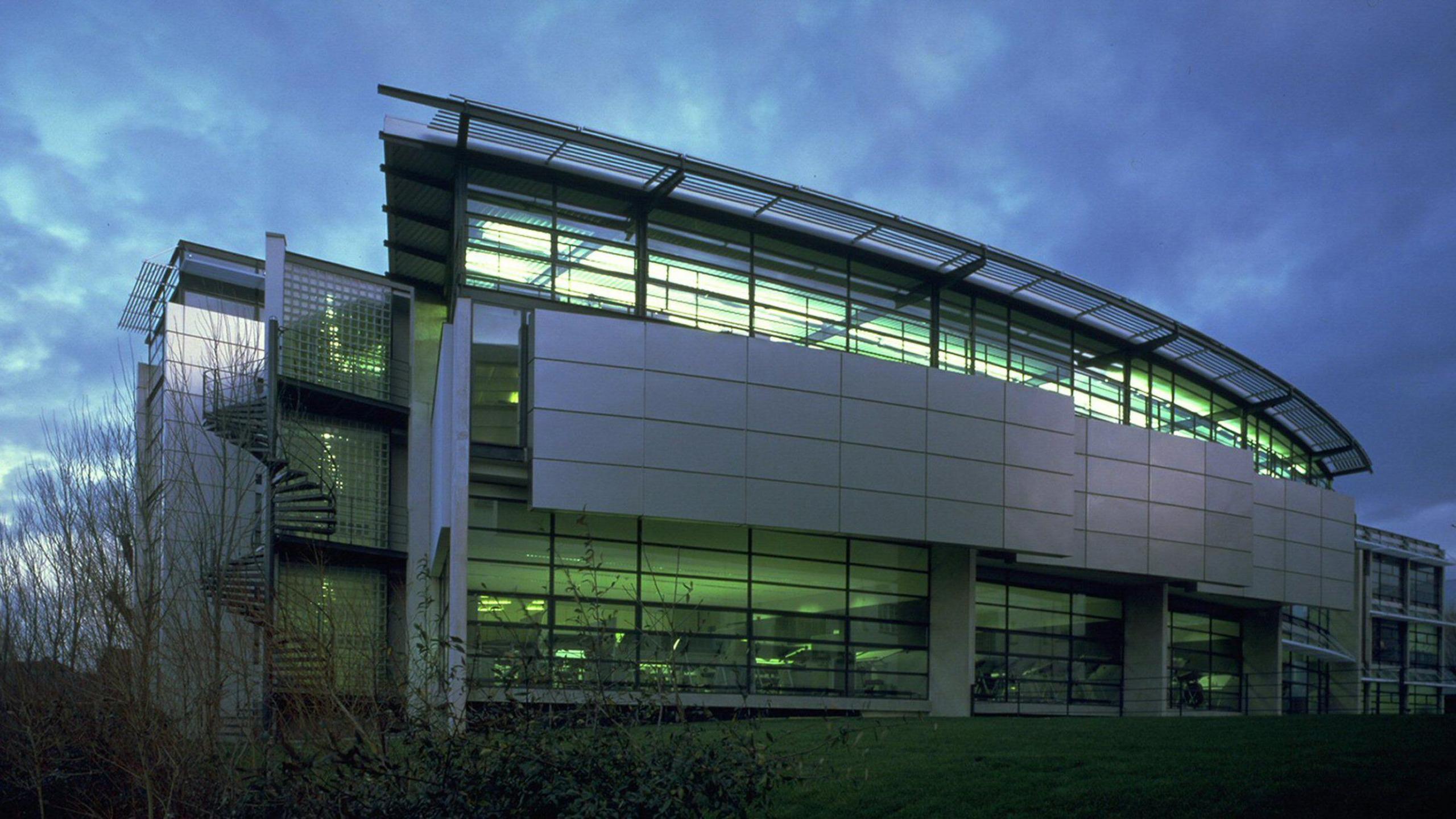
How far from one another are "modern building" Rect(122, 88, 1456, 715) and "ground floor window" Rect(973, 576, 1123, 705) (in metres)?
0.09

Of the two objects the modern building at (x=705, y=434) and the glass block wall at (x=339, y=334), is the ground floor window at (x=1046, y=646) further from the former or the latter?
the glass block wall at (x=339, y=334)

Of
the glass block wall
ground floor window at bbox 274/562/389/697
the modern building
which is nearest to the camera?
ground floor window at bbox 274/562/389/697

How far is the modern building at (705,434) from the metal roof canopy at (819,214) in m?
0.09

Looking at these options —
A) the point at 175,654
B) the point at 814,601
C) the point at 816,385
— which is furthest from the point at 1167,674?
the point at 175,654

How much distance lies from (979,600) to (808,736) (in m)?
17.0

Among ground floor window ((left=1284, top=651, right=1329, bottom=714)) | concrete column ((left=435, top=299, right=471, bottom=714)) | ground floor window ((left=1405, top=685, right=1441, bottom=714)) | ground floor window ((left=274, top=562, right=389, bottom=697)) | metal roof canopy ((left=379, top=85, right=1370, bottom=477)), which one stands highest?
metal roof canopy ((left=379, top=85, right=1370, bottom=477))

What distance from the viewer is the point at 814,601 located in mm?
27203

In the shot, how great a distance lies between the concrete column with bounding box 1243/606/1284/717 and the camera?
37.1m

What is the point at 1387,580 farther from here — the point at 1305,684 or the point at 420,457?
the point at 420,457

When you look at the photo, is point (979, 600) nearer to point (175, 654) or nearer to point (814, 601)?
point (814, 601)

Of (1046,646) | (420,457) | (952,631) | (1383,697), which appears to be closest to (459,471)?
(420,457)

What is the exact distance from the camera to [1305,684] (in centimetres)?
4272

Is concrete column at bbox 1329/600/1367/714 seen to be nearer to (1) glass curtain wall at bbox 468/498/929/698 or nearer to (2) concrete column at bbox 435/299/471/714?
(1) glass curtain wall at bbox 468/498/929/698

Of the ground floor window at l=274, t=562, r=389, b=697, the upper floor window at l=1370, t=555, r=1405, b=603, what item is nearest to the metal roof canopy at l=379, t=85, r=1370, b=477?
the ground floor window at l=274, t=562, r=389, b=697
